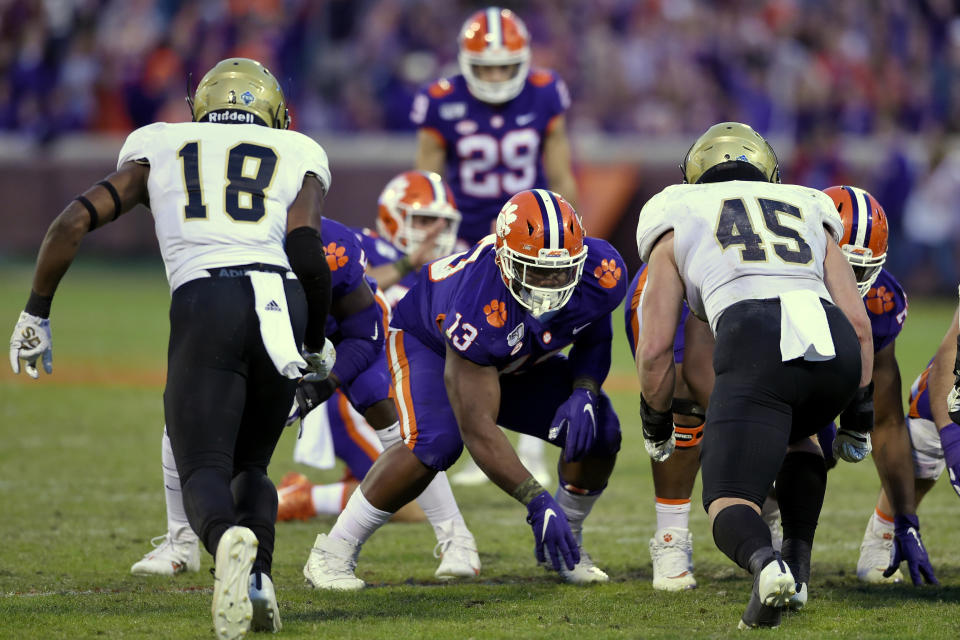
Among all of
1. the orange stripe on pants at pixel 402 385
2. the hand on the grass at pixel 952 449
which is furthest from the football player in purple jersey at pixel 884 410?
the orange stripe on pants at pixel 402 385

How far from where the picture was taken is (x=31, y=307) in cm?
364

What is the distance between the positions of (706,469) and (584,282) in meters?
0.94

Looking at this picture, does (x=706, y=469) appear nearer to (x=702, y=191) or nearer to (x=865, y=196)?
(x=702, y=191)

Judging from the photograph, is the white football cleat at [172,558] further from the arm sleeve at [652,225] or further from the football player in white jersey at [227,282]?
the arm sleeve at [652,225]

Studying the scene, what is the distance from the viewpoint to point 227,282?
3578mm

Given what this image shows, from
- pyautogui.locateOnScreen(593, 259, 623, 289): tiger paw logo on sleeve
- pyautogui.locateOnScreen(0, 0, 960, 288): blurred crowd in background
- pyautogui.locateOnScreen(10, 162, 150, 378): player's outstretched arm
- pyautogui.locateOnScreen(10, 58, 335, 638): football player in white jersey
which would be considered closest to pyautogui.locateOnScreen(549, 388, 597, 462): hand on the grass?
pyautogui.locateOnScreen(593, 259, 623, 289): tiger paw logo on sleeve

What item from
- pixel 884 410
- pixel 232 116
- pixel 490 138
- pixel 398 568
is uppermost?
pixel 490 138

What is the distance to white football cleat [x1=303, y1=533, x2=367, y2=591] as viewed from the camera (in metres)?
4.32

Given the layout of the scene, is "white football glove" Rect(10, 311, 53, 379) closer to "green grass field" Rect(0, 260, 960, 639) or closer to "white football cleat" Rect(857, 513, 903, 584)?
"green grass field" Rect(0, 260, 960, 639)

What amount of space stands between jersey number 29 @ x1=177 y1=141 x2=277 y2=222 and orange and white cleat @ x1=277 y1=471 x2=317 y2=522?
2158 millimetres

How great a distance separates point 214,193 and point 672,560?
74.4 inches

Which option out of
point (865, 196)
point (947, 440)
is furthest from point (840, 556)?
Result: point (865, 196)

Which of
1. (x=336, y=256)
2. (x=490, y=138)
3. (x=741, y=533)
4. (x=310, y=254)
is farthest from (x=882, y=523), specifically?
(x=490, y=138)

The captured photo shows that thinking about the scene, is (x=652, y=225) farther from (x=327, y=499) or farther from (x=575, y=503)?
(x=327, y=499)
